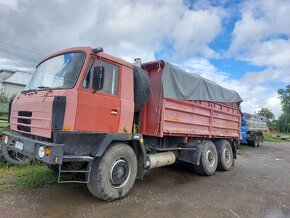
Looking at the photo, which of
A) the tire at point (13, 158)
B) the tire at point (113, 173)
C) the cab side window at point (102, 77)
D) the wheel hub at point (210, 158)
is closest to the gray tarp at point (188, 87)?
the cab side window at point (102, 77)

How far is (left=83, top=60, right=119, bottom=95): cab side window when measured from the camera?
4.58 meters

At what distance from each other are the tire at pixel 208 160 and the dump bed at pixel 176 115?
34cm

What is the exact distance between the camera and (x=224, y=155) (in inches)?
349

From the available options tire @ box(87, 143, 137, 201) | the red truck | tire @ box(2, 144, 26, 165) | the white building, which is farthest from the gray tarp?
the white building

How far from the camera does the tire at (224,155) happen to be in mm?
8688

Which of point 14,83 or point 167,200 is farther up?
point 14,83

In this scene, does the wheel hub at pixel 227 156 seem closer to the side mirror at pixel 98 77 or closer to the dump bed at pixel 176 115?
the dump bed at pixel 176 115

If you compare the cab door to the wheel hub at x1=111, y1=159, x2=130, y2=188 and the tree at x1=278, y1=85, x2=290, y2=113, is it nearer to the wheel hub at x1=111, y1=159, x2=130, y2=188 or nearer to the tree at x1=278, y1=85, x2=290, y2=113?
the wheel hub at x1=111, y1=159, x2=130, y2=188

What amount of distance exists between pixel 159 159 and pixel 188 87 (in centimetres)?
Answer: 206

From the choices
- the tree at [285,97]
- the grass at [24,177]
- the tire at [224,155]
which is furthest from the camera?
the tree at [285,97]

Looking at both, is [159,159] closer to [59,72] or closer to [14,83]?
[59,72]

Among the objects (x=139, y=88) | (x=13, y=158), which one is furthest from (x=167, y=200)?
(x=13, y=158)

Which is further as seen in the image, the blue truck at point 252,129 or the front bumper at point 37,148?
the blue truck at point 252,129

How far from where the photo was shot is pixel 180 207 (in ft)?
16.3
